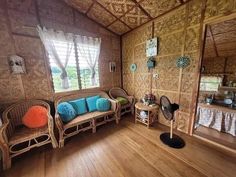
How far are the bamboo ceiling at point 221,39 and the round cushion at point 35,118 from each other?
3593 mm

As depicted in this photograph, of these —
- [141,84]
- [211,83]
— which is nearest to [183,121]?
[141,84]

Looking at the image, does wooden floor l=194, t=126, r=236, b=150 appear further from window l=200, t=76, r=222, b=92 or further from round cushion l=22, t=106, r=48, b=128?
round cushion l=22, t=106, r=48, b=128

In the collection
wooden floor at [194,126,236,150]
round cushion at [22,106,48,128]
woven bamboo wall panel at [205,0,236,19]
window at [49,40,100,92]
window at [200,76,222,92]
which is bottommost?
wooden floor at [194,126,236,150]

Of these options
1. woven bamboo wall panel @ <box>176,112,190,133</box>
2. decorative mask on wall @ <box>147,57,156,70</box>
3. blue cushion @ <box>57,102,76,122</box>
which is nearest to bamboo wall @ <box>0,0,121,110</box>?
blue cushion @ <box>57,102,76,122</box>

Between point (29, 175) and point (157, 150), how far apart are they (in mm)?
1988

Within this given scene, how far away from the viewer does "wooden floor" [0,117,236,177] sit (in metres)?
1.53

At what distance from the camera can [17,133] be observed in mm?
1844

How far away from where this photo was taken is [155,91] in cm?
289

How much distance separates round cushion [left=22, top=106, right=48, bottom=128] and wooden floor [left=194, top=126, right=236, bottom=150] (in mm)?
3127

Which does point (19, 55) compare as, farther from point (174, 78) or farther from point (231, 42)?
point (231, 42)

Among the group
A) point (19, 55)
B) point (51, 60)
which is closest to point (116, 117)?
point (51, 60)

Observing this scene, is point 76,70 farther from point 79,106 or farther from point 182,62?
point 182,62

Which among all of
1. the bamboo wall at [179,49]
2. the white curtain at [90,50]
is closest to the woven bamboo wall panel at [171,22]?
the bamboo wall at [179,49]

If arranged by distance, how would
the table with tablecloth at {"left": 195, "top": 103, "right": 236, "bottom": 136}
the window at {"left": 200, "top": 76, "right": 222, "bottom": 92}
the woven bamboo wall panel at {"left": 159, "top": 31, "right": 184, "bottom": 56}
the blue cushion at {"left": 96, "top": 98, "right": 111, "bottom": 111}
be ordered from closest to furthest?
the woven bamboo wall panel at {"left": 159, "top": 31, "right": 184, "bottom": 56} → the table with tablecloth at {"left": 195, "top": 103, "right": 236, "bottom": 136} → the blue cushion at {"left": 96, "top": 98, "right": 111, "bottom": 111} → the window at {"left": 200, "top": 76, "right": 222, "bottom": 92}
